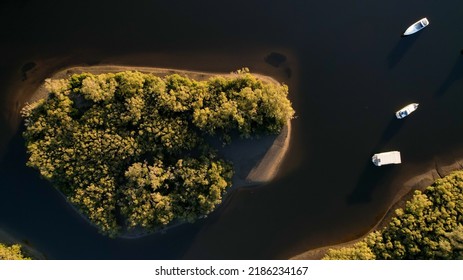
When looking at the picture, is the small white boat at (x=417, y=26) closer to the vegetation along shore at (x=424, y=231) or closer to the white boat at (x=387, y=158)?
the white boat at (x=387, y=158)

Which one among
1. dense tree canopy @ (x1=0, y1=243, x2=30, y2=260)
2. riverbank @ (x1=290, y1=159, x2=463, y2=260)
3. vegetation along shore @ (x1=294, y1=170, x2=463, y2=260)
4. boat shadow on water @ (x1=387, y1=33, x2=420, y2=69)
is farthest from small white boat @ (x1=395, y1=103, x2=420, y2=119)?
dense tree canopy @ (x1=0, y1=243, x2=30, y2=260)

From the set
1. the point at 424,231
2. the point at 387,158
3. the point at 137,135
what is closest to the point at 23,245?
the point at 137,135

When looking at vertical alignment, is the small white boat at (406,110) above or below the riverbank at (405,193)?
above

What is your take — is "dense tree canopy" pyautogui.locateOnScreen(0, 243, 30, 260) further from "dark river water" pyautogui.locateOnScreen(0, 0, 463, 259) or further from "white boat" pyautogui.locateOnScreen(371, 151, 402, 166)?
"white boat" pyautogui.locateOnScreen(371, 151, 402, 166)

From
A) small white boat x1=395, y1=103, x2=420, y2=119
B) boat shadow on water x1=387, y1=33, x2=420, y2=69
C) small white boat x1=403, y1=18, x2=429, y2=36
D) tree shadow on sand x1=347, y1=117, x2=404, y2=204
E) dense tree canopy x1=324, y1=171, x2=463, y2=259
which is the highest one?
Result: small white boat x1=403, y1=18, x2=429, y2=36

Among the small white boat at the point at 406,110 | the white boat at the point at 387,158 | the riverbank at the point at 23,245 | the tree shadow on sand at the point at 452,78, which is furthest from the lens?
the tree shadow on sand at the point at 452,78

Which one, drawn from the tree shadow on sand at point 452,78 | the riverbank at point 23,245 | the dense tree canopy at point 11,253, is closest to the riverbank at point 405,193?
the tree shadow on sand at point 452,78

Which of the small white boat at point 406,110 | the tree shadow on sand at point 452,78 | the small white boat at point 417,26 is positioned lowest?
the small white boat at point 406,110

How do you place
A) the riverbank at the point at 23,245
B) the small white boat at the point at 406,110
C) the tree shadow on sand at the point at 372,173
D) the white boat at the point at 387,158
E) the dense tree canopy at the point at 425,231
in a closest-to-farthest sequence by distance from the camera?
the dense tree canopy at the point at 425,231
the riverbank at the point at 23,245
the white boat at the point at 387,158
the small white boat at the point at 406,110
the tree shadow on sand at the point at 372,173
